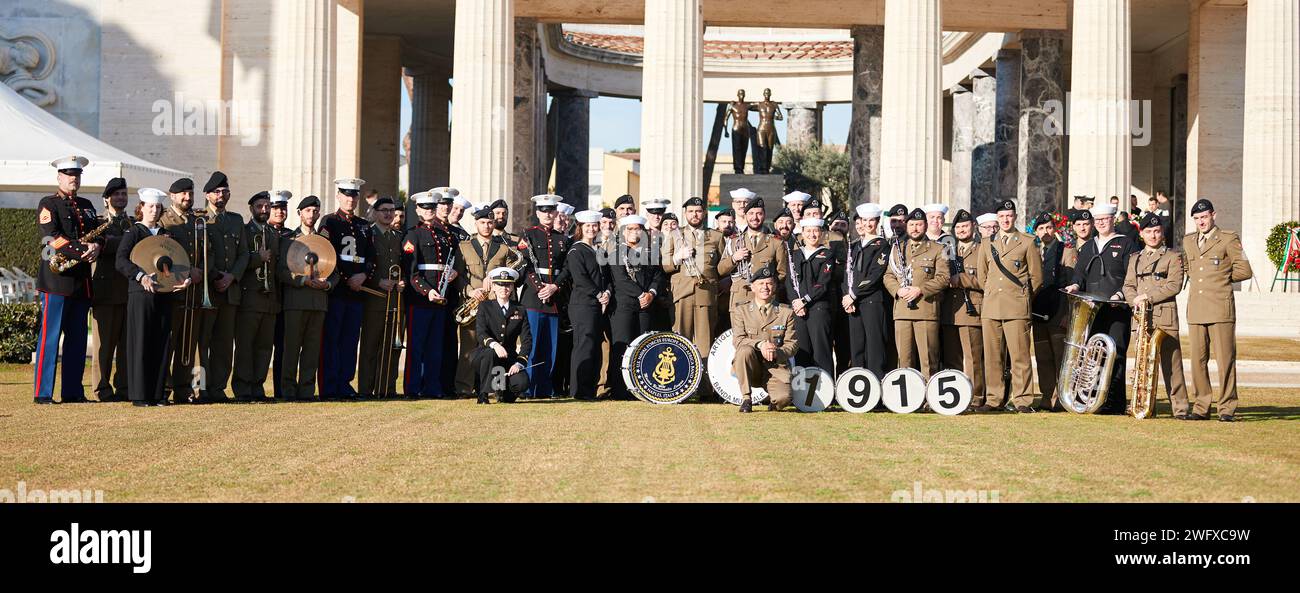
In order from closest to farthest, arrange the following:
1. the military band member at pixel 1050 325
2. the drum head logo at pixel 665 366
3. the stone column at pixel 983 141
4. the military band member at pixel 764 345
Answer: the military band member at pixel 764 345 < the drum head logo at pixel 665 366 < the military band member at pixel 1050 325 < the stone column at pixel 983 141

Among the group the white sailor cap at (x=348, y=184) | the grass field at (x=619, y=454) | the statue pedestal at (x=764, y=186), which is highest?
the statue pedestal at (x=764, y=186)

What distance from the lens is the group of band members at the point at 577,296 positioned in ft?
44.8

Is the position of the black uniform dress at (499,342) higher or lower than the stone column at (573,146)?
lower

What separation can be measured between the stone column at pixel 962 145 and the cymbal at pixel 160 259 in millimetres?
31608

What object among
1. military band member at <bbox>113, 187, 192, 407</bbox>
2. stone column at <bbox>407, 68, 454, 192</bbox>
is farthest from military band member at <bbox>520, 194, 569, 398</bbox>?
stone column at <bbox>407, 68, 454, 192</bbox>

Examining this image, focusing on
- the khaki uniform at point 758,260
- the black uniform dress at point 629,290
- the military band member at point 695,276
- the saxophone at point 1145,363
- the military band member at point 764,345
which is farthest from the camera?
the black uniform dress at point 629,290

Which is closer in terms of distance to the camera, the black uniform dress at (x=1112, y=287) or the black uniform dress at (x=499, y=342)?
the black uniform dress at (x=1112, y=287)

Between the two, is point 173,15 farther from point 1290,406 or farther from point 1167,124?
point 1167,124

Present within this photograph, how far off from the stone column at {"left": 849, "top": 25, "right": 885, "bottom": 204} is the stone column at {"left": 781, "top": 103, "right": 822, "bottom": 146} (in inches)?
520

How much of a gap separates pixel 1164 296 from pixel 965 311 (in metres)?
2.14

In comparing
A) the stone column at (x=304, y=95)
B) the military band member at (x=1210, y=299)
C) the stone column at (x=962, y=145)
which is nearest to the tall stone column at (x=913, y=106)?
the stone column at (x=304, y=95)

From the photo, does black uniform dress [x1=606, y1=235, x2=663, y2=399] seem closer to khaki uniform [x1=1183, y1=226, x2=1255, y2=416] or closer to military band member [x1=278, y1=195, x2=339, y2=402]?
military band member [x1=278, y1=195, x2=339, y2=402]

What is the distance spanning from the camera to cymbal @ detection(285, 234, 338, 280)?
14.7m

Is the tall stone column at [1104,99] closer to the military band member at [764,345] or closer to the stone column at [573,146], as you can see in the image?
the military band member at [764,345]
